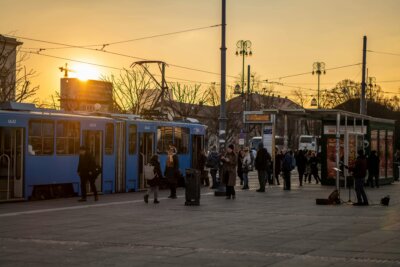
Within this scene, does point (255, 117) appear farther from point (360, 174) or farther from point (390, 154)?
point (360, 174)

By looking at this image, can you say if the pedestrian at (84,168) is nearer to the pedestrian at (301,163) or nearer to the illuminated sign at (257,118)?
the illuminated sign at (257,118)

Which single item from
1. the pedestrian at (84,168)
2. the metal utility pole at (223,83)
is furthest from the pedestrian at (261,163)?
the pedestrian at (84,168)

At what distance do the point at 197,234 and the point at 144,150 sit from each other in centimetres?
1625

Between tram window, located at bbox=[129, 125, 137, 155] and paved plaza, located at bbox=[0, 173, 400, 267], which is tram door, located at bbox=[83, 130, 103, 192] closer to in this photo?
tram window, located at bbox=[129, 125, 137, 155]

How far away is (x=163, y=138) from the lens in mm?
33156

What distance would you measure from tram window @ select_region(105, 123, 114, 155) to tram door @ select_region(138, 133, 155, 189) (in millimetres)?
1813

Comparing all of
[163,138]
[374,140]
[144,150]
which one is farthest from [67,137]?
[374,140]

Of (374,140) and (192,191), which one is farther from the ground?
(374,140)

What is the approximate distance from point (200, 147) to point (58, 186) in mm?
10601

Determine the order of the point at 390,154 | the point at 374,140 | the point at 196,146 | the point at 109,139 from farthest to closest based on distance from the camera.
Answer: the point at 390,154
the point at 196,146
the point at 374,140
the point at 109,139

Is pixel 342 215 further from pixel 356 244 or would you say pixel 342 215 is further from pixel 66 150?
pixel 66 150

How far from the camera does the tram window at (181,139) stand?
34531 millimetres

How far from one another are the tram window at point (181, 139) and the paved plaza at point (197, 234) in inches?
389

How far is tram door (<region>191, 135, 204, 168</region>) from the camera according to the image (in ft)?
118
